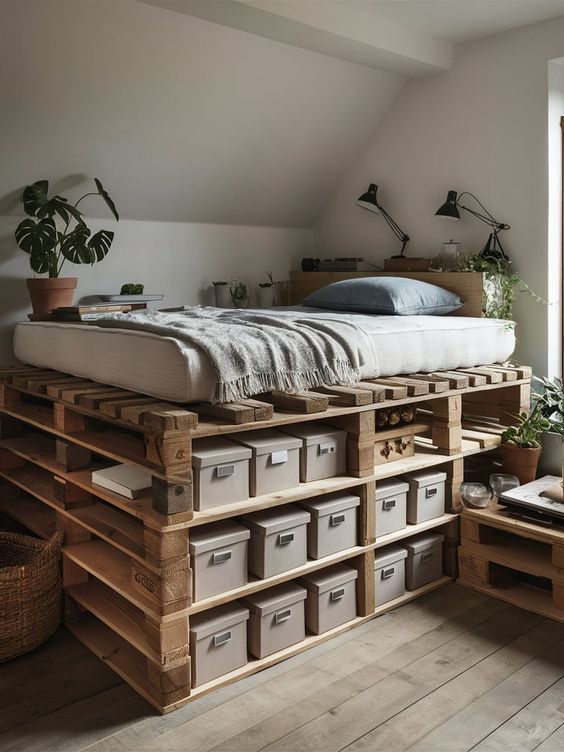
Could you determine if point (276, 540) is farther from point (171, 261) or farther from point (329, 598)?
point (171, 261)

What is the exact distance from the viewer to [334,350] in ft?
7.36

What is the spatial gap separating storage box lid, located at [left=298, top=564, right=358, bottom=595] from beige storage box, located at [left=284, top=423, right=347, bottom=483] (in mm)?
327

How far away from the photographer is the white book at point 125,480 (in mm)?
2027

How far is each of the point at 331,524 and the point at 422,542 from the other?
52 centimetres

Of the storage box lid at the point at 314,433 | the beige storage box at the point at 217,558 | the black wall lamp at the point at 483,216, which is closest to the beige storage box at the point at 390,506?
the storage box lid at the point at 314,433

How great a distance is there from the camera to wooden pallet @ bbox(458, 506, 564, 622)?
2430mm

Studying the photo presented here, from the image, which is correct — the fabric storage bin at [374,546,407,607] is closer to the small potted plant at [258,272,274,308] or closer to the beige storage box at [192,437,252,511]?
the beige storage box at [192,437,252,511]

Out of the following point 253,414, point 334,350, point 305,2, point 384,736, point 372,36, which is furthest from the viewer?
point 372,36

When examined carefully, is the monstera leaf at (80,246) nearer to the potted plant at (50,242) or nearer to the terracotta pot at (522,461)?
the potted plant at (50,242)

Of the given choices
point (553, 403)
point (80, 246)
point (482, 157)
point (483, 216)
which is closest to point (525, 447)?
point (553, 403)

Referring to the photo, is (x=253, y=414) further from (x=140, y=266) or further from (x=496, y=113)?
(x=496, y=113)

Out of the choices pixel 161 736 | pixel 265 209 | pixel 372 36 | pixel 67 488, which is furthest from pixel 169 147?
pixel 161 736

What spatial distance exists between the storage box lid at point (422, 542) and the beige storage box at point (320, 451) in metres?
0.46

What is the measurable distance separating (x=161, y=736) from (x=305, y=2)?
271cm
